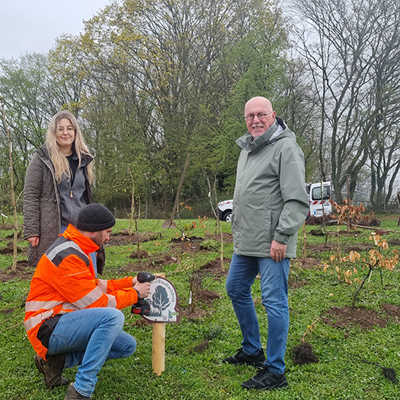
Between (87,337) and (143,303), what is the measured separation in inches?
19.1

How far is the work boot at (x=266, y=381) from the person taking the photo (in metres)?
Result: 2.69

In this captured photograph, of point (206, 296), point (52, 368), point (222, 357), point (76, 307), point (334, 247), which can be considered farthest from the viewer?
point (334, 247)

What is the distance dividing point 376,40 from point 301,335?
835 inches

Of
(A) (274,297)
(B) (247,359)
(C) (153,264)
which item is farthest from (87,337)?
(C) (153,264)

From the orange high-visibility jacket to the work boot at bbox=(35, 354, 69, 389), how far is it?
11cm

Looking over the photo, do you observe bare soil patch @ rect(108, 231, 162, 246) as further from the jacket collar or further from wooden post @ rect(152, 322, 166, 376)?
the jacket collar

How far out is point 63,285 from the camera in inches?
93.0

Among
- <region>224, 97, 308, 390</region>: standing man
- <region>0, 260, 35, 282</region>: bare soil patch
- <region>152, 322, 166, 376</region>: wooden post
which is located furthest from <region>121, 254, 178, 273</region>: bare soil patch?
<region>224, 97, 308, 390</region>: standing man

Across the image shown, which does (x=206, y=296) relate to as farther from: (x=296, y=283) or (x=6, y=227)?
(x=6, y=227)

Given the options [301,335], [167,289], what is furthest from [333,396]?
[167,289]

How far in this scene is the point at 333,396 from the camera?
2697 mm

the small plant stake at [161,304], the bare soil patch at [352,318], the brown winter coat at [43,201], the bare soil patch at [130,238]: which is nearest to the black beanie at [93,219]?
the small plant stake at [161,304]

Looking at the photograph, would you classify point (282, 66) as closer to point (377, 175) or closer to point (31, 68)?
point (377, 175)

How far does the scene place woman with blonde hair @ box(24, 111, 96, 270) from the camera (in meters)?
3.26
